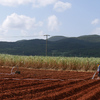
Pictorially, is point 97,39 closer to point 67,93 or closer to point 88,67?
point 88,67

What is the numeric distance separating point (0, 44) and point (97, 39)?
50.5 m

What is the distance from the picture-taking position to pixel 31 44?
357 feet

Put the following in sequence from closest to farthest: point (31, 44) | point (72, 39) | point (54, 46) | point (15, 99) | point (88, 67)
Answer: point (15, 99)
point (88, 67)
point (54, 46)
point (31, 44)
point (72, 39)

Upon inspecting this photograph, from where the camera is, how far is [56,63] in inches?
896

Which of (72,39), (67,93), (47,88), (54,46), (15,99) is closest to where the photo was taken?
(15,99)

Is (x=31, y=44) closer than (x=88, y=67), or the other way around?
(x=88, y=67)

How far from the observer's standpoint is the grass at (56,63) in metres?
21.8

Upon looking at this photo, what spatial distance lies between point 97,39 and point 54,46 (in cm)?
2722

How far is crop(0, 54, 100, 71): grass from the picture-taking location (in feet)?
71.5

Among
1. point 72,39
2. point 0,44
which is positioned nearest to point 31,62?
point 0,44

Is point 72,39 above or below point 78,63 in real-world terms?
above

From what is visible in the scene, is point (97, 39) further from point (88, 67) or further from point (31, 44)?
point (88, 67)

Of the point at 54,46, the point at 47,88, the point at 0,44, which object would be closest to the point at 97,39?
the point at 54,46

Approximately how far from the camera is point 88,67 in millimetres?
21750
